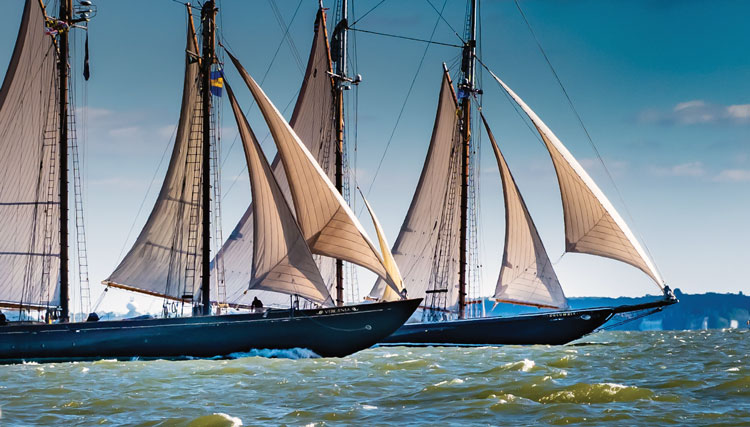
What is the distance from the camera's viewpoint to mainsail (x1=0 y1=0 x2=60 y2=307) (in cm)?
4025

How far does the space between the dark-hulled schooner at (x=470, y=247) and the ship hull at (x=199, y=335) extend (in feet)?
16.3

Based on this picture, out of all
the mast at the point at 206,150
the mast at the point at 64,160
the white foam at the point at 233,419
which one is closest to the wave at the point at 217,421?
the white foam at the point at 233,419

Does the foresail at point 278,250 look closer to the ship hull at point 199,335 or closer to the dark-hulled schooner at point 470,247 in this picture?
the ship hull at point 199,335

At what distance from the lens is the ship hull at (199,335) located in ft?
125

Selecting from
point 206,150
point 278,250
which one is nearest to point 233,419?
point 278,250

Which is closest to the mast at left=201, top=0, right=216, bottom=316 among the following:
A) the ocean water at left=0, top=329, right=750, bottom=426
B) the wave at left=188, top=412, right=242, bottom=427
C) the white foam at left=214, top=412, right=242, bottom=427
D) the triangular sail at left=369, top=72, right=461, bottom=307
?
the ocean water at left=0, top=329, right=750, bottom=426

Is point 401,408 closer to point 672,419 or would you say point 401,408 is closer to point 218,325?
point 672,419

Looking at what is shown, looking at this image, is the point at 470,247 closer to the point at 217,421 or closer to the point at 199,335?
the point at 199,335

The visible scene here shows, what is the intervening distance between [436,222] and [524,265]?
21.4 feet

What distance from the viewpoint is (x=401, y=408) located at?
21734mm

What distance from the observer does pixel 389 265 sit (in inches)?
1534

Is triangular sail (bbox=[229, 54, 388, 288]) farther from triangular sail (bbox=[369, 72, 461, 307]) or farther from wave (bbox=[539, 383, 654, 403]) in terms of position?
triangular sail (bbox=[369, 72, 461, 307])

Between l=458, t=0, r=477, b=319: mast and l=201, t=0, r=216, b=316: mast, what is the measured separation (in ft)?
56.4

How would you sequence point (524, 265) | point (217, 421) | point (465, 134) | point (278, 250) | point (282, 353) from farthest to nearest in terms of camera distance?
point (465, 134) < point (524, 265) < point (282, 353) < point (278, 250) < point (217, 421)
